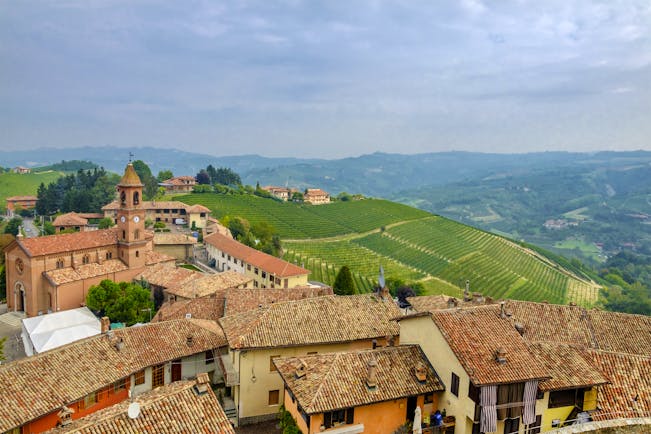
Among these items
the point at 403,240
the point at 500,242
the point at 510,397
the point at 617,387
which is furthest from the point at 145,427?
the point at 500,242

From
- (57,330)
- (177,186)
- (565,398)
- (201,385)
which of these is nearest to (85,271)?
(57,330)

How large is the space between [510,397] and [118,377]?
18613 mm

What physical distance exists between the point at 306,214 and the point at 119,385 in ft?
292

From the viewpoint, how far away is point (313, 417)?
19391 millimetres

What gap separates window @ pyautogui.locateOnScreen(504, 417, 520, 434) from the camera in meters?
20.0

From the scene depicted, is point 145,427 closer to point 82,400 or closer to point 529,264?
point 82,400

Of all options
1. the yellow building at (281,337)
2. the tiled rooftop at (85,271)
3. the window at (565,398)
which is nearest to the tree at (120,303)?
the tiled rooftop at (85,271)

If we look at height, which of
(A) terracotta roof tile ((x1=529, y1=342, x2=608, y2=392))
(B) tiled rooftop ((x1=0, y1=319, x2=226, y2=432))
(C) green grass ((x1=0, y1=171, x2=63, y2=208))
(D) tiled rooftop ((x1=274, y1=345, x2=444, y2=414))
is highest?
(C) green grass ((x1=0, y1=171, x2=63, y2=208))

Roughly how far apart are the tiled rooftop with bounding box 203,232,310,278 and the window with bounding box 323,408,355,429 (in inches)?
1401

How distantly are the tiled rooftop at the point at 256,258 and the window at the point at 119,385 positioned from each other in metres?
31.0

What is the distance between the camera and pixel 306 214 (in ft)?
370

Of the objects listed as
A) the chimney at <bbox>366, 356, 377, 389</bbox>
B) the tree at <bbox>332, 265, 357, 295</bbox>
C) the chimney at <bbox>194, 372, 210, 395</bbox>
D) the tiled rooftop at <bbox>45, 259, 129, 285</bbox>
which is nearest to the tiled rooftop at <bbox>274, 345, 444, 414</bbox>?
the chimney at <bbox>366, 356, 377, 389</bbox>

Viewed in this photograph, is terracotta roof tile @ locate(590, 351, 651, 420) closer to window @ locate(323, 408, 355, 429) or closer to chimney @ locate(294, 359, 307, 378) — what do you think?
window @ locate(323, 408, 355, 429)

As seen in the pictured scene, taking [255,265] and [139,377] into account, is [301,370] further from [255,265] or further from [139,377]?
[255,265]
